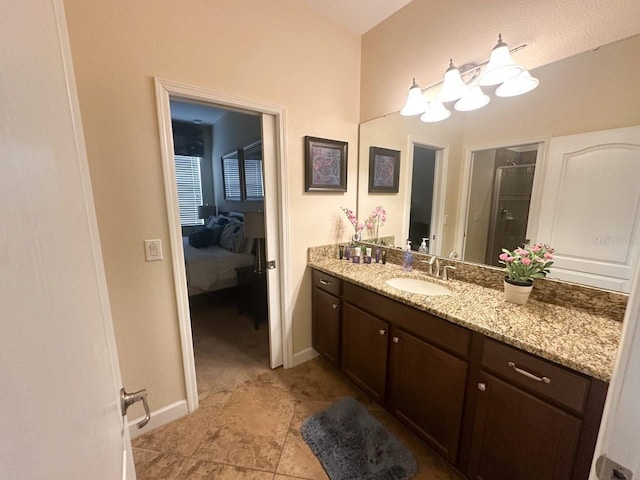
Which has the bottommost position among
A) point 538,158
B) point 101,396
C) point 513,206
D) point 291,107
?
point 101,396

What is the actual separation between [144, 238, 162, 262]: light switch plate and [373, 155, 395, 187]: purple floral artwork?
68.1 inches

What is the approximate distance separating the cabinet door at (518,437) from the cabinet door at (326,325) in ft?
3.34

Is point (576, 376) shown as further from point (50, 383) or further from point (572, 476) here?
point (50, 383)

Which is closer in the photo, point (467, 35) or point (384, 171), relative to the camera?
point (467, 35)

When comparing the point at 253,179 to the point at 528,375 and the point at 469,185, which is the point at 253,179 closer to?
the point at 469,185

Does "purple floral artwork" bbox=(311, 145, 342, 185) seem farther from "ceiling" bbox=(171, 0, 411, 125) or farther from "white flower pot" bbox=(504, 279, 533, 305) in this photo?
"white flower pot" bbox=(504, 279, 533, 305)

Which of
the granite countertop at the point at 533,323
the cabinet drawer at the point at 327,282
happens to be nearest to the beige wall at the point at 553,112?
the granite countertop at the point at 533,323

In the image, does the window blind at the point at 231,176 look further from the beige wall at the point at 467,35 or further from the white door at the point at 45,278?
the white door at the point at 45,278

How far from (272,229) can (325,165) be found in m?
0.68

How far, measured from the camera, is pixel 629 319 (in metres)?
0.39

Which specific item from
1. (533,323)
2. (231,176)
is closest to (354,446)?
(533,323)

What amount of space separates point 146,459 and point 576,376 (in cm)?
206

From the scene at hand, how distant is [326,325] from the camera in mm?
2148

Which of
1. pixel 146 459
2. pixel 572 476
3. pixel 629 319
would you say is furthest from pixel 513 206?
pixel 146 459
